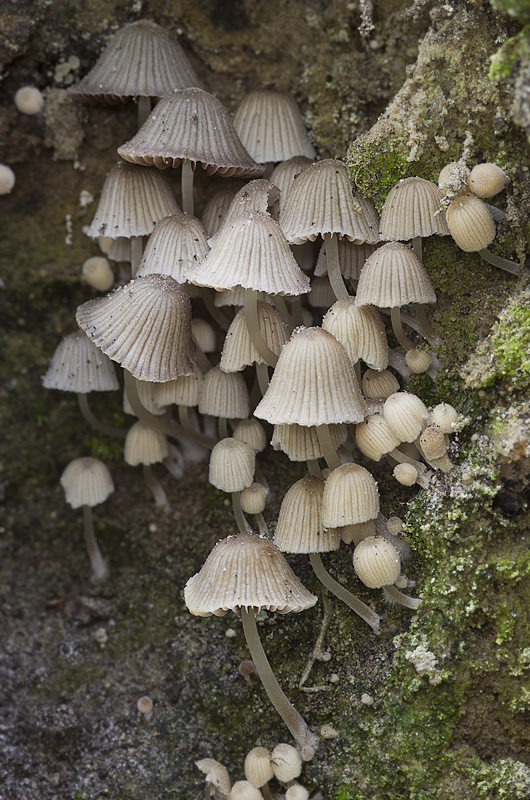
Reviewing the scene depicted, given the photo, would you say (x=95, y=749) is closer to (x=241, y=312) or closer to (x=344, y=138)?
(x=241, y=312)

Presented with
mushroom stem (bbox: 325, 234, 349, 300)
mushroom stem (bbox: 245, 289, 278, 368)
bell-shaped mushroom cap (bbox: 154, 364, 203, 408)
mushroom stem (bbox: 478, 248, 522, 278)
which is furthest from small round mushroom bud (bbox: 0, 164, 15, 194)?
mushroom stem (bbox: 478, 248, 522, 278)

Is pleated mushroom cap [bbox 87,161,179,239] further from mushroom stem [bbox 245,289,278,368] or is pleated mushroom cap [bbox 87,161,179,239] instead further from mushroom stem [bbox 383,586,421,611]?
mushroom stem [bbox 383,586,421,611]

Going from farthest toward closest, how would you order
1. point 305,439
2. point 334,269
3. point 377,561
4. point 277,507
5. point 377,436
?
point 277,507 → point 334,269 → point 305,439 → point 377,436 → point 377,561

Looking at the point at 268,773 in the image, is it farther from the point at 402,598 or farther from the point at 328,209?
the point at 328,209

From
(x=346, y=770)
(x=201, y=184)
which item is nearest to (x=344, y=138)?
(x=201, y=184)

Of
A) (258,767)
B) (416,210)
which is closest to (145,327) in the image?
(416,210)

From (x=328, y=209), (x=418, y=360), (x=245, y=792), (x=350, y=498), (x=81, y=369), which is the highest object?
(x=328, y=209)

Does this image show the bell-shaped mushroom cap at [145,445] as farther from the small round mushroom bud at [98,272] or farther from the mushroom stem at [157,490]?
the small round mushroom bud at [98,272]
